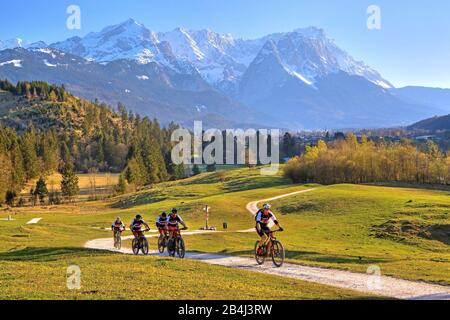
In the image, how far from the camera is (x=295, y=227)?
6256cm

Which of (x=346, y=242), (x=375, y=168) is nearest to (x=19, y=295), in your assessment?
(x=346, y=242)

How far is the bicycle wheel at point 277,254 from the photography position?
2820 cm

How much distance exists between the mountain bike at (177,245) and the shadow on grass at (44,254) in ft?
15.4

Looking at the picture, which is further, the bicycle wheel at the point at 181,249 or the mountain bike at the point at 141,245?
the mountain bike at the point at 141,245

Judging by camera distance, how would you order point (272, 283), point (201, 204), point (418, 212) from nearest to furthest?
point (272, 283)
point (418, 212)
point (201, 204)

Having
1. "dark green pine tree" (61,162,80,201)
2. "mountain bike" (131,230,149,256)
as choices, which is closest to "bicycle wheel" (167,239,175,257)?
"mountain bike" (131,230,149,256)

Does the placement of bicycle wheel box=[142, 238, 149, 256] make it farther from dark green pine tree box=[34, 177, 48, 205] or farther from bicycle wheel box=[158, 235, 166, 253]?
dark green pine tree box=[34, 177, 48, 205]

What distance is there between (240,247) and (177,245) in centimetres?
1142

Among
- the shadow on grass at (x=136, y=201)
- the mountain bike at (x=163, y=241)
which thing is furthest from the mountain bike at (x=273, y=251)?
the shadow on grass at (x=136, y=201)

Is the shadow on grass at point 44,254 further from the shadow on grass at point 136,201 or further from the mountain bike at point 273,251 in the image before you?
the shadow on grass at point 136,201

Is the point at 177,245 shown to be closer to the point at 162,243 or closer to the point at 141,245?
the point at 162,243

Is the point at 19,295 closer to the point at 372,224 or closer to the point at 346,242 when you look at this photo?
the point at 346,242

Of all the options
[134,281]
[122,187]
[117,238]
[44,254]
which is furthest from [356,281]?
[122,187]

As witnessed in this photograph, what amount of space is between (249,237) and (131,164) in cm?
12240
